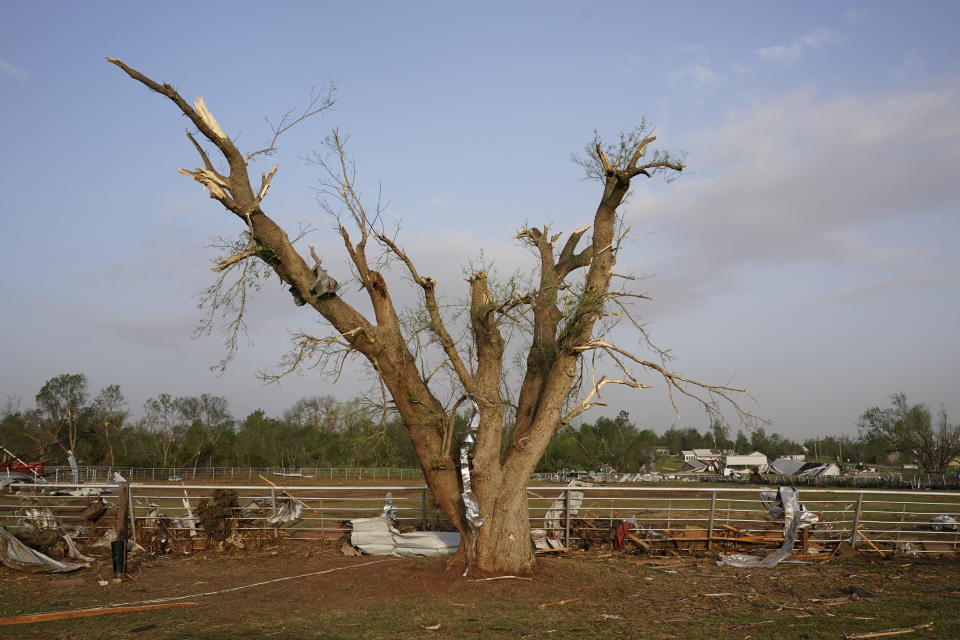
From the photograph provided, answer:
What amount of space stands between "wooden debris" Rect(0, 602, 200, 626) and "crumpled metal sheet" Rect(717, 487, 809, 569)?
324 inches

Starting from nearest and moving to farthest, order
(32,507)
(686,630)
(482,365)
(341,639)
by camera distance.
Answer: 1. (341,639)
2. (686,630)
3. (482,365)
4. (32,507)

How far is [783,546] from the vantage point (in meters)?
11.0

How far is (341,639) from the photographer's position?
6207 mm

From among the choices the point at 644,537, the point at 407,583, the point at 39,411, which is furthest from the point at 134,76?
the point at 39,411

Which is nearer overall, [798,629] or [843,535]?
[798,629]

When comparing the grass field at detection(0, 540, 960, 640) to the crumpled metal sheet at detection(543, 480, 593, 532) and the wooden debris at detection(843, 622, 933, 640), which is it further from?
the crumpled metal sheet at detection(543, 480, 593, 532)

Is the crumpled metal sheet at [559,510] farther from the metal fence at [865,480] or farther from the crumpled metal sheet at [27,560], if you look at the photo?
the metal fence at [865,480]

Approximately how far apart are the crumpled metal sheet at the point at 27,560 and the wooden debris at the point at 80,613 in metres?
2.95

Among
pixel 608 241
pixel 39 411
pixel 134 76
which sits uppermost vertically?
pixel 134 76

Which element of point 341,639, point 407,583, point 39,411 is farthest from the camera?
point 39,411

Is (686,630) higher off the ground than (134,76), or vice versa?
(134,76)

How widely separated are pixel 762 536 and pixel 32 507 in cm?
1293

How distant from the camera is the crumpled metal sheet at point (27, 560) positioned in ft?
32.4

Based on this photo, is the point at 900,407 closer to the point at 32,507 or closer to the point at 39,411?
the point at 32,507
